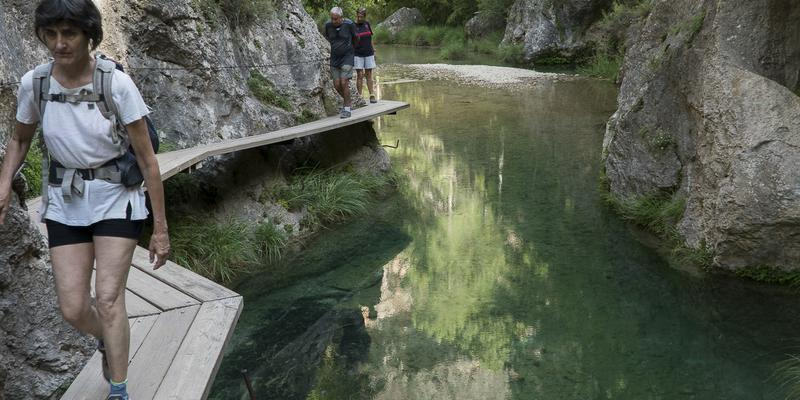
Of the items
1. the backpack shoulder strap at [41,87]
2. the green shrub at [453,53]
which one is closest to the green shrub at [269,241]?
the backpack shoulder strap at [41,87]

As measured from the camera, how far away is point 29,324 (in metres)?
4.07

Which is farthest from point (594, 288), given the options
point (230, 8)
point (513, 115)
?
point (513, 115)

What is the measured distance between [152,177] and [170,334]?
125 centimetres

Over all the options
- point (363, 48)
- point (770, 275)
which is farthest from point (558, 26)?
point (770, 275)

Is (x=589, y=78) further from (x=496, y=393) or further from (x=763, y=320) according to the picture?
Answer: (x=496, y=393)

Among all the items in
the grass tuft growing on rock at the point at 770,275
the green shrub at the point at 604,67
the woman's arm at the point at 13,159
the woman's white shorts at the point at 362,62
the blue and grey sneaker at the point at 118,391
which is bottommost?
the green shrub at the point at 604,67

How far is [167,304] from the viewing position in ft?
15.1

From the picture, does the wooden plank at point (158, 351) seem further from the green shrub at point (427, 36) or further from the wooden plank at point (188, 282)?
the green shrub at point (427, 36)

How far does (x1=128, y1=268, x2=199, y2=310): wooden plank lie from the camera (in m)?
4.62

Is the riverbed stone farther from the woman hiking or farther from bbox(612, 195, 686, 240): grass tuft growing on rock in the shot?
the woman hiking

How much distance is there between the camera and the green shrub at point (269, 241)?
28.4ft

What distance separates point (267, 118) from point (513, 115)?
7.73 metres

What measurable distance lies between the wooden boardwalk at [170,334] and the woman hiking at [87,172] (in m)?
0.46

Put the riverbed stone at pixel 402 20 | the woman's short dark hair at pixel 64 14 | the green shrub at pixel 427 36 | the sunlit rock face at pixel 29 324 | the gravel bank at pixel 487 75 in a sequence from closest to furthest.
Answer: the woman's short dark hair at pixel 64 14 → the sunlit rock face at pixel 29 324 → the gravel bank at pixel 487 75 → the green shrub at pixel 427 36 → the riverbed stone at pixel 402 20
